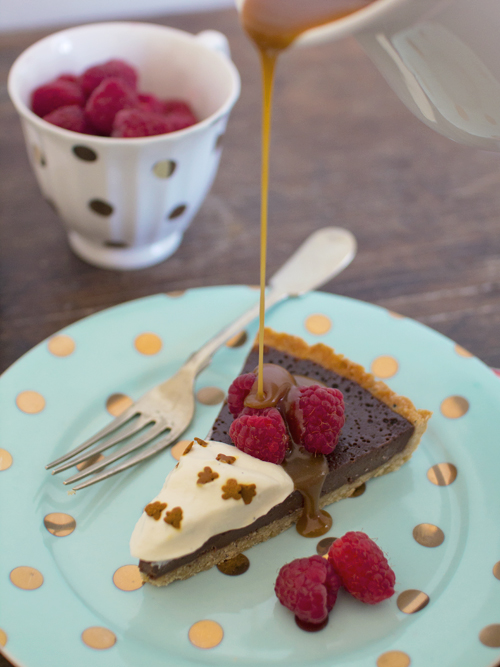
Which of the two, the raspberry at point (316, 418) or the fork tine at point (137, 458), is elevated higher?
the raspberry at point (316, 418)

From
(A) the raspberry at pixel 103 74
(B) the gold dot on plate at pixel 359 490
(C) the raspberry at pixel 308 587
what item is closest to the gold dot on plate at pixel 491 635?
(C) the raspberry at pixel 308 587

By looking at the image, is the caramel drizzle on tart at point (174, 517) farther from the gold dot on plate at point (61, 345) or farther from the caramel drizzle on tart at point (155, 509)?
the gold dot on plate at point (61, 345)

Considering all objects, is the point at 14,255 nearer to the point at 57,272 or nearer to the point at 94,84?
the point at 57,272

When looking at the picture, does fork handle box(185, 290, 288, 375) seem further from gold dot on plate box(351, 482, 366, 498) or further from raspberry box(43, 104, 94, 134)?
raspberry box(43, 104, 94, 134)

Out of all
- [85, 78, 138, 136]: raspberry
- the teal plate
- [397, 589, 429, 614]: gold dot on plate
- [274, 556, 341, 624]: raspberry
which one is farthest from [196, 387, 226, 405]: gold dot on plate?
[85, 78, 138, 136]: raspberry

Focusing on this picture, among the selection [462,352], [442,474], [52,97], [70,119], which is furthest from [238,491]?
[52,97]
